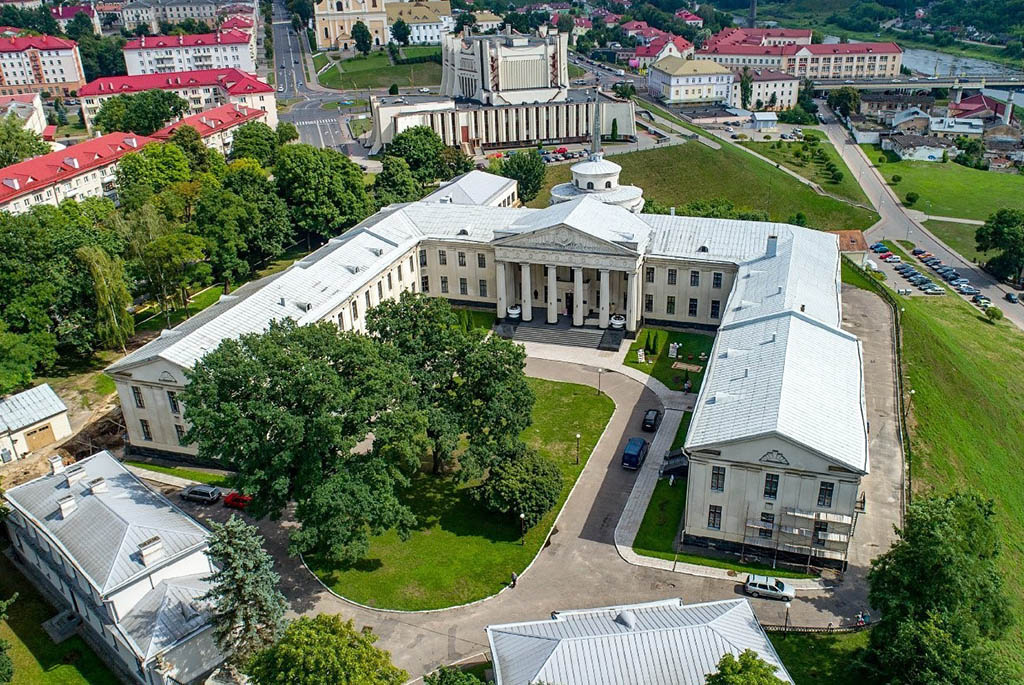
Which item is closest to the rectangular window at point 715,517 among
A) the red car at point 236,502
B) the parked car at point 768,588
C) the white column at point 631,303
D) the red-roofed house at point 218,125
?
the parked car at point 768,588

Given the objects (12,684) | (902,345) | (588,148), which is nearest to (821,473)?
(902,345)

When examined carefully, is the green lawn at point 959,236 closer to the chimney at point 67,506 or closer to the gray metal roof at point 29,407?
the gray metal roof at point 29,407

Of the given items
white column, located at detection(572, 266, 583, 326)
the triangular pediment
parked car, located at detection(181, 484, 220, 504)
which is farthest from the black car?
parked car, located at detection(181, 484, 220, 504)

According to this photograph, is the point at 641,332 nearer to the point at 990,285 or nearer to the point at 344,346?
the point at 344,346

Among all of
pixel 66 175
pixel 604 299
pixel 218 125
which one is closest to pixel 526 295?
pixel 604 299

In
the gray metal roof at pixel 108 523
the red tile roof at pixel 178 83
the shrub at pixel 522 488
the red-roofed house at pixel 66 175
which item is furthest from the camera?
the red tile roof at pixel 178 83

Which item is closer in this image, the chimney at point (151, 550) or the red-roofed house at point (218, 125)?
the chimney at point (151, 550)
